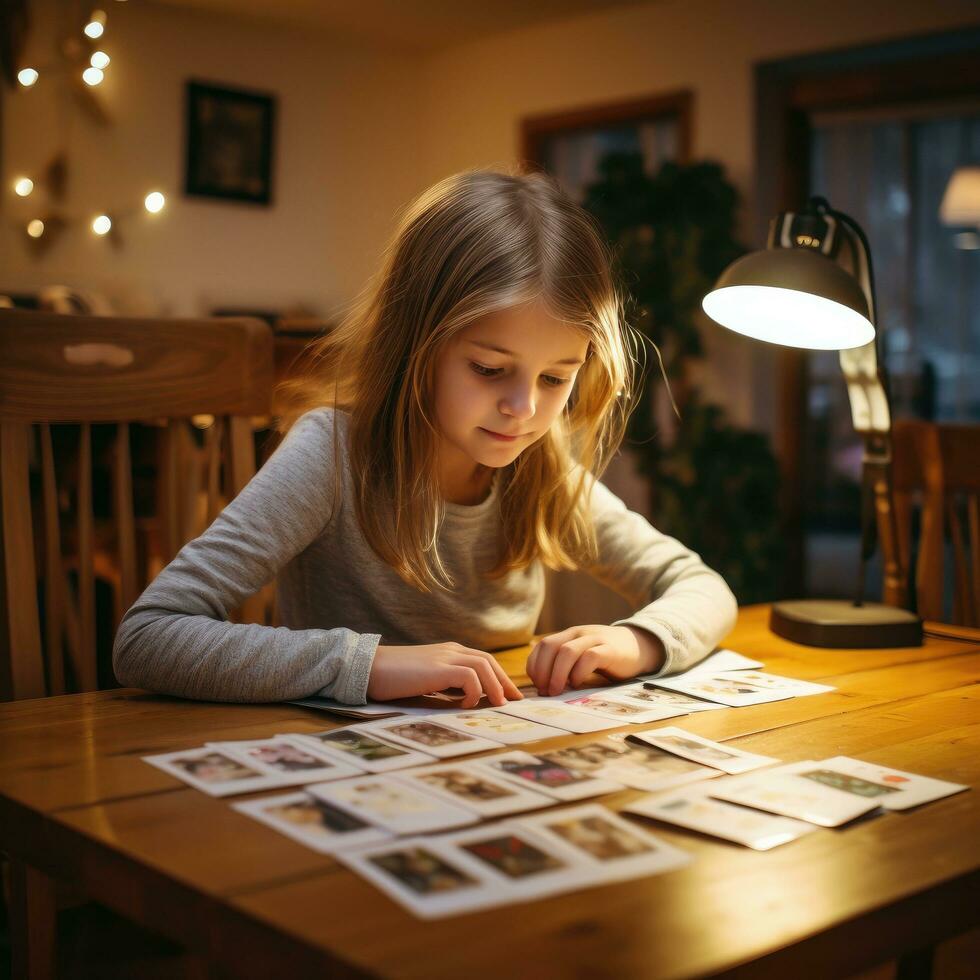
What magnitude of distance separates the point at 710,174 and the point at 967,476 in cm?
303

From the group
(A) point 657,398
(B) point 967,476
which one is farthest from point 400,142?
(B) point 967,476

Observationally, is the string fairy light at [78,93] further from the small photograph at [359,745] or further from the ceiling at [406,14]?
the small photograph at [359,745]

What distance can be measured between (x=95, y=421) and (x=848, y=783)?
95cm

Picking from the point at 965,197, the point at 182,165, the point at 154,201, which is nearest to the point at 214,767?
the point at 154,201

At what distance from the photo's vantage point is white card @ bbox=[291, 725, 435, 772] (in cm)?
93

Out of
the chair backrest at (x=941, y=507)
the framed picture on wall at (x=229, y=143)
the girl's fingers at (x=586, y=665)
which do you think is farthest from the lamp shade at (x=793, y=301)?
the framed picture on wall at (x=229, y=143)

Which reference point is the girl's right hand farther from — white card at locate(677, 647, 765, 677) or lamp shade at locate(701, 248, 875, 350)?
lamp shade at locate(701, 248, 875, 350)

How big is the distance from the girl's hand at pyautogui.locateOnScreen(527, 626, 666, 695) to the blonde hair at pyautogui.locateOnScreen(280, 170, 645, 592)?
0.72ft

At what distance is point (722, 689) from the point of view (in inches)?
50.8

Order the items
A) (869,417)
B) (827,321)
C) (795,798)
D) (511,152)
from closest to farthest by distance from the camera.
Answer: (795,798)
(827,321)
(869,417)
(511,152)

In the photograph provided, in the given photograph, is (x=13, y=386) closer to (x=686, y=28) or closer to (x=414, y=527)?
(x=414, y=527)

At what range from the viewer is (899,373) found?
267 inches

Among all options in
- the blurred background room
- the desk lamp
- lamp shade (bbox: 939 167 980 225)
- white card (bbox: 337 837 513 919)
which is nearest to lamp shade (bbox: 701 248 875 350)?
the desk lamp

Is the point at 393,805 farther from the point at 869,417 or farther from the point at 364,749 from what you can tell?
the point at 869,417
